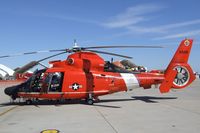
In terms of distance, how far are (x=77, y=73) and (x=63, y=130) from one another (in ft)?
27.4

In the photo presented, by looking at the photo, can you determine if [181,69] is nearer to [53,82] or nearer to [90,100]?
[90,100]

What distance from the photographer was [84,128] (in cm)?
1002

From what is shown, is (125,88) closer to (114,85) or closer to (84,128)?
(114,85)

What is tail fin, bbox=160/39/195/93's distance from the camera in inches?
776

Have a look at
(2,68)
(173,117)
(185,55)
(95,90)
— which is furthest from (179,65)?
(2,68)

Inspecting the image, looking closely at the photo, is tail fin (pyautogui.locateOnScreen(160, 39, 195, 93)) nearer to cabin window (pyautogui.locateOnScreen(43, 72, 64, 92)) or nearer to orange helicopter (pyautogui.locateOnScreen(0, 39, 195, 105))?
orange helicopter (pyautogui.locateOnScreen(0, 39, 195, 105))

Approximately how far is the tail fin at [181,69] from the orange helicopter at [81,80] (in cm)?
7

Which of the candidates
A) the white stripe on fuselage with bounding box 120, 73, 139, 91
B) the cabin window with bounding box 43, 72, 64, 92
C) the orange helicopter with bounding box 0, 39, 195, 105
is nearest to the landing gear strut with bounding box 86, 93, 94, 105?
the orange helicopter with bounding box 0, 39, 195, 105

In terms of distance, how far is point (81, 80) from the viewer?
17.8 meters

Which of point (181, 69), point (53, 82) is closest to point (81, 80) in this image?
point (53, 82)

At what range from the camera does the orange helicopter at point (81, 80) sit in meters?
17.5

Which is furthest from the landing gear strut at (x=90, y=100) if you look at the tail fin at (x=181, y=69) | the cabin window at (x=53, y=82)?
the tail fin at (x=181, y=69)

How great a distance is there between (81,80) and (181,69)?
748 centimetres

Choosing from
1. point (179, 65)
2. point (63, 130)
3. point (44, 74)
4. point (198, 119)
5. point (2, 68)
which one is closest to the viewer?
point (63, 130)
